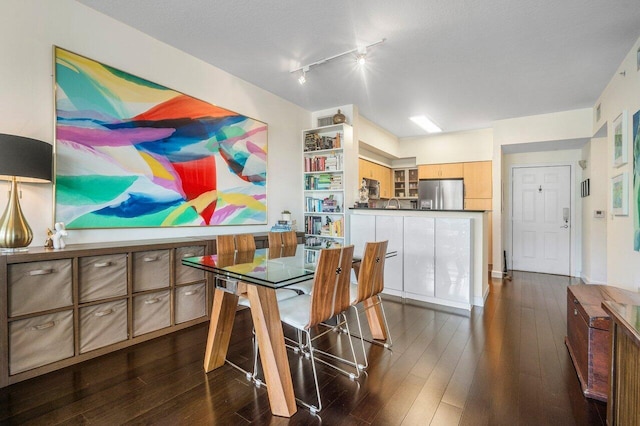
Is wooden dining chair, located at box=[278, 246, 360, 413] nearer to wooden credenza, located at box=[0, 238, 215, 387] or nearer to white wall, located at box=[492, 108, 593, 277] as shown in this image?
wooden credenza, located at box=[0, 238, 215, 387]

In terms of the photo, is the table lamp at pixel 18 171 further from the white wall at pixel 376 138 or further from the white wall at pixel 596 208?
the white wall at pixel 596 208

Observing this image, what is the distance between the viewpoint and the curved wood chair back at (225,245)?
2607 mm

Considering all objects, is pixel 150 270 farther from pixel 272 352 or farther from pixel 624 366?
pixel 624 366

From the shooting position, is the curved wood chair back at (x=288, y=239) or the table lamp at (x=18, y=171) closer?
the table lamp at (x=18, y=171)

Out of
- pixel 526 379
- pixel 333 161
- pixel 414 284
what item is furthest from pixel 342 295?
pixel 333 161

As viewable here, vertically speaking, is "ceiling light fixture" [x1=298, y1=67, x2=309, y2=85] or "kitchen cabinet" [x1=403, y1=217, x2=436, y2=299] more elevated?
"ceiling light fixture" [x1=298, y1=67, x2=309, y2=85]

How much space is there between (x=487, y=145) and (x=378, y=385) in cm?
548

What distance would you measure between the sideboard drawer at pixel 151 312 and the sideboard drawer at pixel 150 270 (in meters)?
0.09

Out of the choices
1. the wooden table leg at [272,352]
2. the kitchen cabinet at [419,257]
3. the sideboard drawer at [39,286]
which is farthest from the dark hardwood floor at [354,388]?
the kitchen cabinet at [419,257]

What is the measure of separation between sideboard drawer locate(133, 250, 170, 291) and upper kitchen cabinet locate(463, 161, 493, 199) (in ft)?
18.1

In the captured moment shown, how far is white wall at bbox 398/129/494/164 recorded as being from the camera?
5.94 metres

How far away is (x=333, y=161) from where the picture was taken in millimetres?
4645

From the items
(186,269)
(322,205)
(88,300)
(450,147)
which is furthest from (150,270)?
(450,147)

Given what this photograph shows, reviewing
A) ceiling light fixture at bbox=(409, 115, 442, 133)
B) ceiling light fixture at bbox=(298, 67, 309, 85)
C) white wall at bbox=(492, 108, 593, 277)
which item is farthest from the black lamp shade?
white wall at bbox=(492, 108, 593, 277)
